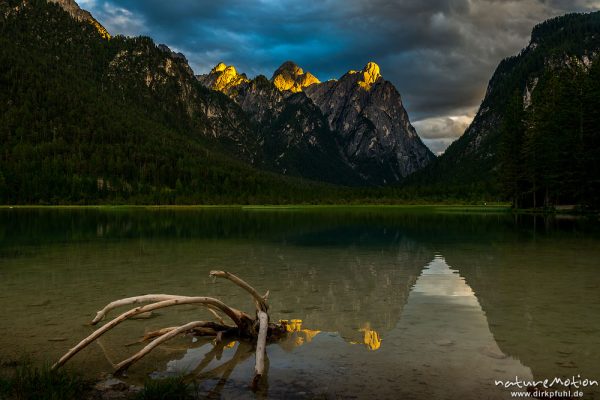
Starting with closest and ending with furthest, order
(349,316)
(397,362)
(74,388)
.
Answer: (74,388) < (397,362) < (349,316)

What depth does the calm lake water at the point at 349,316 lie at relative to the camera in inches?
399

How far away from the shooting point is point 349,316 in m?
15.5

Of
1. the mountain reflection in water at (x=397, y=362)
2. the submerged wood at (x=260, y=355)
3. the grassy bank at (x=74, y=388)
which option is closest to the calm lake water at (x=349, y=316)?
the mountain reflection in water at (x=397, y=362)

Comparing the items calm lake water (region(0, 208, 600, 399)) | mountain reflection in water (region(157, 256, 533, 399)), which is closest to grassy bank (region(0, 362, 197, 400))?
calm lake water (region(0, 208, 600, 399))

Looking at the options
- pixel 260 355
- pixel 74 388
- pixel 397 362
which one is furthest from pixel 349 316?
pixel 74 388

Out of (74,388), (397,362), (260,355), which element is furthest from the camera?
(397,362)

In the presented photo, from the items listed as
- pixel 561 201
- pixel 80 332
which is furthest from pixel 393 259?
pixel 561 201

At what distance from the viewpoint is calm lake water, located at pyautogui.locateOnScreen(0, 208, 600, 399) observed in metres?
10.1

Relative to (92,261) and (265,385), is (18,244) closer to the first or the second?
(92,261)

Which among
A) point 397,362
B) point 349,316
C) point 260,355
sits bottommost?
point 349,316

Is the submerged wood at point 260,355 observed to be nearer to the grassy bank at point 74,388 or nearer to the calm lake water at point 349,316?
the calm lake water at point 349,316

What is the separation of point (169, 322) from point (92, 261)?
16.0 m

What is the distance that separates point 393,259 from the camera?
2966cm

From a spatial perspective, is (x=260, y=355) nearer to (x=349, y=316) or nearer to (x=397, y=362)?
(x=397, y=362)
